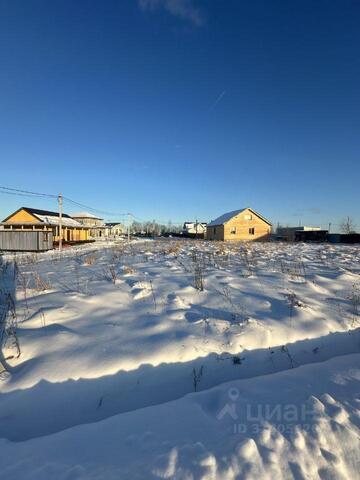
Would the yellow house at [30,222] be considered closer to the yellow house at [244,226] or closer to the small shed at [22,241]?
the small shed at [22,241]

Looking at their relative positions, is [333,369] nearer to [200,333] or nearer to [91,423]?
[200,333]

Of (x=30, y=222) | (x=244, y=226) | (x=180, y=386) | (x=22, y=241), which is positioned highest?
(x=244, y=226)

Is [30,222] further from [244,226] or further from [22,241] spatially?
[244,226]

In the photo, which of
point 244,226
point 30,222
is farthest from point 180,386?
point 244,226

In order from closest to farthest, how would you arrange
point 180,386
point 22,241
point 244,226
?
point 180,386
point 22,241
point 244,226

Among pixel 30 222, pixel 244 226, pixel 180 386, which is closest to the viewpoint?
pixel 180 386

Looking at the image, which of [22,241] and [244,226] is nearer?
[22,241]

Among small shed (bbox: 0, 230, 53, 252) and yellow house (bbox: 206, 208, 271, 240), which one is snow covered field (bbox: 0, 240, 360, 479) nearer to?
small shed (bbox: 0, 230, 53, 252)

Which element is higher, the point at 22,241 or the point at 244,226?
the point at 244,226

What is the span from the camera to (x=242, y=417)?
7.45 ft

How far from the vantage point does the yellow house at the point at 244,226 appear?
44.2 m

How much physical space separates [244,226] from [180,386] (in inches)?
1716

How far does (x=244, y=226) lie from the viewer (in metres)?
44.9

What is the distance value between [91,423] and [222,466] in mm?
1131
